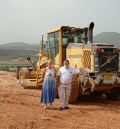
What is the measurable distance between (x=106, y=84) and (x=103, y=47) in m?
1.33

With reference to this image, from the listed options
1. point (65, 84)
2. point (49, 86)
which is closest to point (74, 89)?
point (65, 84)

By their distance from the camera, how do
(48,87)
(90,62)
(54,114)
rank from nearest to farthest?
(54,114)
(48,87)
(90,62)

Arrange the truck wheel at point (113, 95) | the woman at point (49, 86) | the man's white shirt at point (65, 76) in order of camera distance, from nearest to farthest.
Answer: the woman at point (49, 86), the man's white shirt at point (65, 76), the truck wheel at point (113, 95)

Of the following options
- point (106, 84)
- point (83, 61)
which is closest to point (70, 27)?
point (83, 61)

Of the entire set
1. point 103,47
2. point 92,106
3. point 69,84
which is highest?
point 103,47

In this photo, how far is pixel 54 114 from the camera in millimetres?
11961

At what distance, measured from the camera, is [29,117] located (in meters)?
11.1

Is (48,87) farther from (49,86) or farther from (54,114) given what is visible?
(54,114)

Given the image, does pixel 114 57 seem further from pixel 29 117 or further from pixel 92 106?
pixel 29 117

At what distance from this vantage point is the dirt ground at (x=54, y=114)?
33.9 feet

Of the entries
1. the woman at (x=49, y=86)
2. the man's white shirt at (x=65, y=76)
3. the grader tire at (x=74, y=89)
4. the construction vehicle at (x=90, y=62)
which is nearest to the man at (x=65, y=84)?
the man's white shirt at (x=65, y=76)

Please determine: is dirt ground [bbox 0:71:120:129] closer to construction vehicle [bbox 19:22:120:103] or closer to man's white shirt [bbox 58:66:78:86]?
construction vehicle [bbox 19:22:120:103]

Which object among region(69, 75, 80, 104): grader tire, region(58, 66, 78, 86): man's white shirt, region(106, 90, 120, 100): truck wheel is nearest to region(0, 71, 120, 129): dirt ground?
region(69, 75, 80, 104): grader tire

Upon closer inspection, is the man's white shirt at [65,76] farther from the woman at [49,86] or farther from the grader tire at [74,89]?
the grader tire at [74,89]
